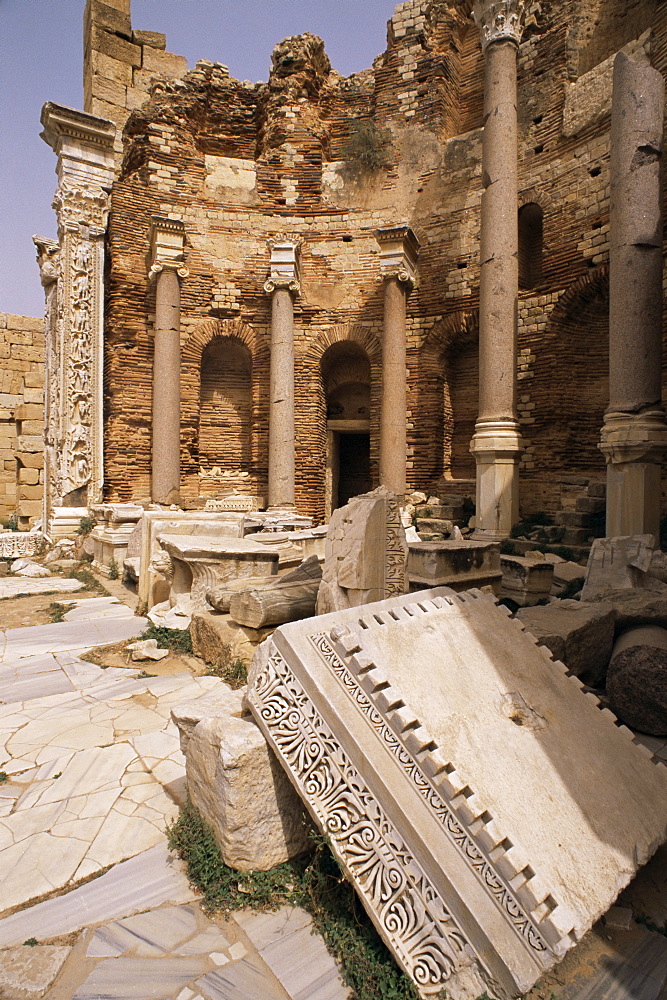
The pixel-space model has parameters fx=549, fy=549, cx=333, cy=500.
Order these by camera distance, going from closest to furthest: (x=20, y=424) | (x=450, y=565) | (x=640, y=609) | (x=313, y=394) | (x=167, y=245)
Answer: (x=640, y=609)
(x=450, y=565)
(x=167, y=245)
(x=313, y=394)
(x=20, y=424)

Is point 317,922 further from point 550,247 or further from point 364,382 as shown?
point 364,382

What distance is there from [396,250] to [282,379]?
3471 millimetres

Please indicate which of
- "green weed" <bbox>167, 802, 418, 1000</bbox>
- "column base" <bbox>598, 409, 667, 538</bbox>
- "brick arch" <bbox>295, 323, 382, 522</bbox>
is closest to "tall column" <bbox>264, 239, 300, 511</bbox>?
"brick arch" <bbox>295, 323, 382, 522</bbox>

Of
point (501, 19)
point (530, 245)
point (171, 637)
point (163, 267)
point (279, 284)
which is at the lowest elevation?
point (171, 637)

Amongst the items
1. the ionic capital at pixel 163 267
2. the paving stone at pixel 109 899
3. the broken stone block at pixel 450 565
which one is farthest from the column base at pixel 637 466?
the ionic capital at pixel 163 267

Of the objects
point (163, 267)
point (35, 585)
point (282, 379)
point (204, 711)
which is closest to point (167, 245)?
point (163, 267)

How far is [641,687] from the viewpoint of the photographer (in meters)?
3.41

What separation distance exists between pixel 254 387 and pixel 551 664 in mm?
11043

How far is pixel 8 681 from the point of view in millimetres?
4449

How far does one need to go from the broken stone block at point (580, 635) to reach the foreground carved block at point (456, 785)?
120cm

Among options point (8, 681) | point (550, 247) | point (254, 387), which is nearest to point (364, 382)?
point (254, 387)

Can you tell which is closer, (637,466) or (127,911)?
(127,911)

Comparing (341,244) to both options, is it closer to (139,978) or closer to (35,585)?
(35,585)

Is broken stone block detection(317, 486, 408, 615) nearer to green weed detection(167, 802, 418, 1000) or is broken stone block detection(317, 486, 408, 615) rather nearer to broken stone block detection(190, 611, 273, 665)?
broken stone block detection(190, 611, 273, 665)
